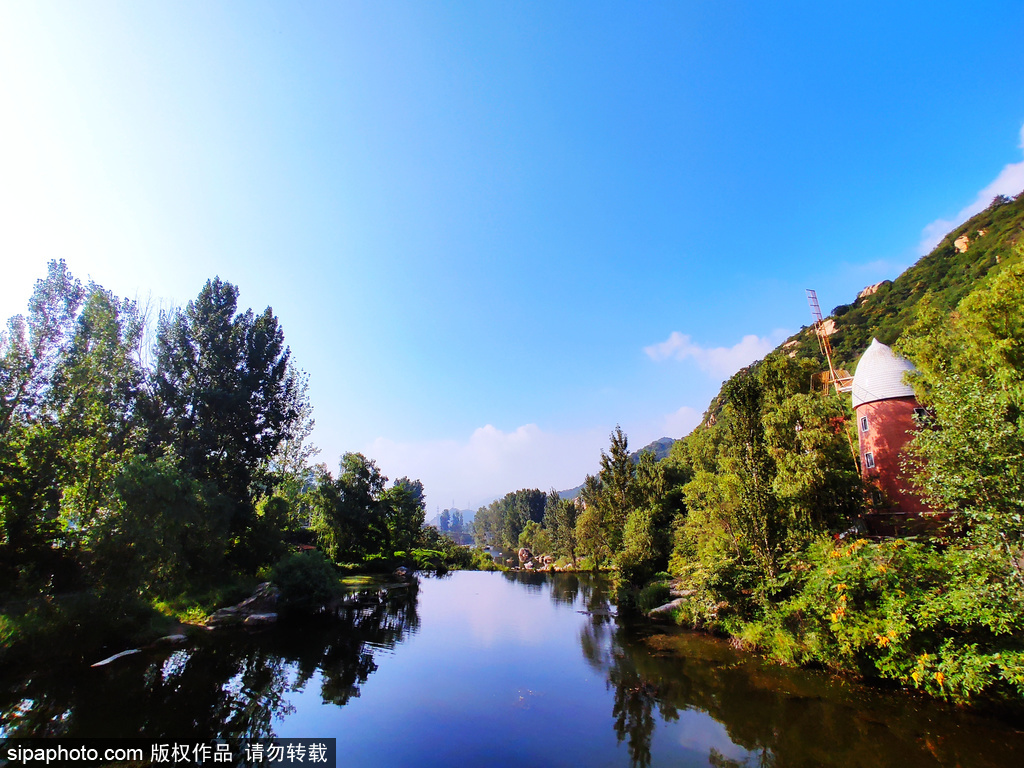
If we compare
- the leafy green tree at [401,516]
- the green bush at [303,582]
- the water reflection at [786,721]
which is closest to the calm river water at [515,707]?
the water reflection at [786,721]

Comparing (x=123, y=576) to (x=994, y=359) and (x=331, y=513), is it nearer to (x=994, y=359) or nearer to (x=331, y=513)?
(x=331, y=513)

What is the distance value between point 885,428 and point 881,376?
9.74ft

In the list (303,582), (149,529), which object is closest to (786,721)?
(149,529)

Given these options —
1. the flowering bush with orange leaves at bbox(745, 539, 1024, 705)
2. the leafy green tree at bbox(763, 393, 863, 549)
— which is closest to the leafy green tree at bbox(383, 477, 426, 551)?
the leafy green tree at bbox(763, 393, 863, 549)

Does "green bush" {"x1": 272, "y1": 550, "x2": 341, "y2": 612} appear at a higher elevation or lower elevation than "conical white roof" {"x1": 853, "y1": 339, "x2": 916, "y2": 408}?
lower

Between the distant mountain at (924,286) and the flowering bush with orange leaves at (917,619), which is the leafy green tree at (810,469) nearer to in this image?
the flowering bush with orange leaves at (917,619)

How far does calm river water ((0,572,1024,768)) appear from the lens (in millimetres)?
10773

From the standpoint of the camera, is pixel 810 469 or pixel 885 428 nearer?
pixel 810 469

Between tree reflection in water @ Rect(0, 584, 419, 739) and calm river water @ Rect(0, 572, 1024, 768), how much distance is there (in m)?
0.07

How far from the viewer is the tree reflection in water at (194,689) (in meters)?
11.5

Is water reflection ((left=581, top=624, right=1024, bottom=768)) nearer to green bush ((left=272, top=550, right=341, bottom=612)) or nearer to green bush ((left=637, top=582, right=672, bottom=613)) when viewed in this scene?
green bush ((left=637, top=582, right=672, bottom=613))

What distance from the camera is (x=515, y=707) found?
14.0 metres

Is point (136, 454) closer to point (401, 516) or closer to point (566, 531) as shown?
point (401, 516)

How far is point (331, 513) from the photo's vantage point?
45.3 metres
